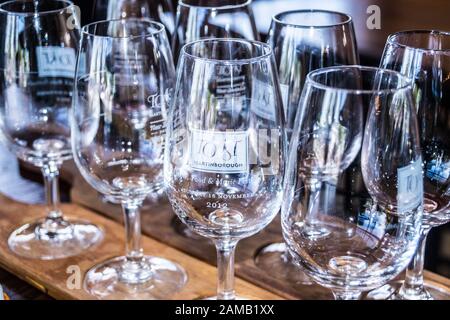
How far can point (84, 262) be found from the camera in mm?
875

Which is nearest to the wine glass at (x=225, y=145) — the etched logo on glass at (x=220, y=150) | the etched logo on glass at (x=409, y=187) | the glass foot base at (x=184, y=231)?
the etched logo on glass at (x=220, y=150)

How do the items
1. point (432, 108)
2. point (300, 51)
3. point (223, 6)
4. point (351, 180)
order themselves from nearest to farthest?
point (351, 180), point (432, 108), point (300, 51), point (223, 6)

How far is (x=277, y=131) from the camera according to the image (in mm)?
661

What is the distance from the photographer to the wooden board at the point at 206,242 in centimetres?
81

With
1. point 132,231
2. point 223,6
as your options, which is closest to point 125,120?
point 132,231

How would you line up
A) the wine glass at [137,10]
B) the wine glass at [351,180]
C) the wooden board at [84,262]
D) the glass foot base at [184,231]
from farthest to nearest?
1. the wine glass at [137,10]
2. the glass foot base at [184,231]
3. the wooden board at [84,262]
4. the wine glass at [351,180]

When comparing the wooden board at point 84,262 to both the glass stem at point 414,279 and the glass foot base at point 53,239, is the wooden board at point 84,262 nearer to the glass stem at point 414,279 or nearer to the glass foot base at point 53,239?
the glass foot base at point 53,239

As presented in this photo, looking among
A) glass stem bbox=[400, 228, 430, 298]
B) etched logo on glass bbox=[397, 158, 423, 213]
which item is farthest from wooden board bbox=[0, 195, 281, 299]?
etched logo on glass bbox=[397, 158, 423, 213]

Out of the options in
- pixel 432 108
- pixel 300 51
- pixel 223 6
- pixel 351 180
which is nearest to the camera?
pixel 351 180

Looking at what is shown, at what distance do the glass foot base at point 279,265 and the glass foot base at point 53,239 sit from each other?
0.63 feet

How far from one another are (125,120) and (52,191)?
23cm

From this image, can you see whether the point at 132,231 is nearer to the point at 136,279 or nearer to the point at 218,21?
the point at 136,279

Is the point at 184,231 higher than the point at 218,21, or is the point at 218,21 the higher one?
the point at 218,21
